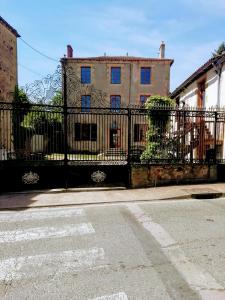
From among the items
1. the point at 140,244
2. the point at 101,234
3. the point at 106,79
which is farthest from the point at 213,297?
the point at 106,79

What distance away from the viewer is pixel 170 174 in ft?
35.2

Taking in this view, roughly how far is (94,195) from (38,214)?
2484 mm

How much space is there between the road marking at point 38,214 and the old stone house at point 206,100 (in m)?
6.73

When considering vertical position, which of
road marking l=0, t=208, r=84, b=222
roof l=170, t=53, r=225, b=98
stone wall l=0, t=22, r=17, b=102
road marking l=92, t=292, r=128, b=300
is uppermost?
stone wall l=0, t=22, r=17, b=102

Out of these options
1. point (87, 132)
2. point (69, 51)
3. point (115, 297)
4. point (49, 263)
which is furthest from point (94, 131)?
point (69, 51)

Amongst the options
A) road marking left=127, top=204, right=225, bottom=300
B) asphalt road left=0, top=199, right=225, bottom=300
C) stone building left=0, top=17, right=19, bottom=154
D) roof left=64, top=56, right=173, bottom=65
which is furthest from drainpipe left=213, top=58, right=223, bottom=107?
roof left=64, top=56, right=173, bottom=65

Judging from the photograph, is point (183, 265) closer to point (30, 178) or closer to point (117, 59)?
point (30, 178)

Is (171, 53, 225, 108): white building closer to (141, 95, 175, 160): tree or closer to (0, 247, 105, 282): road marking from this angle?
(141, 95, 175, 160): tree

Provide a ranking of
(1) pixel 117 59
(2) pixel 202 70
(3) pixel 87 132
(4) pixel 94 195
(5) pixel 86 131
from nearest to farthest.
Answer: (4) pixel 94 195, (5) pixel 86 131, (3) pixel 87 132, (2) pixel 202 70, (1) pixel 117 59

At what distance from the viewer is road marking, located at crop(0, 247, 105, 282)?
386 cm

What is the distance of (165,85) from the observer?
30.4m

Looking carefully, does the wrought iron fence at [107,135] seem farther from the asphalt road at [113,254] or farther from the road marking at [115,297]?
the road marking at [115,297]

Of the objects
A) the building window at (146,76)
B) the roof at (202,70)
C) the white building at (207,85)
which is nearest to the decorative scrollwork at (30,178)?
the white building at (207,85)

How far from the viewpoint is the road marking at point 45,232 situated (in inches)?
206
